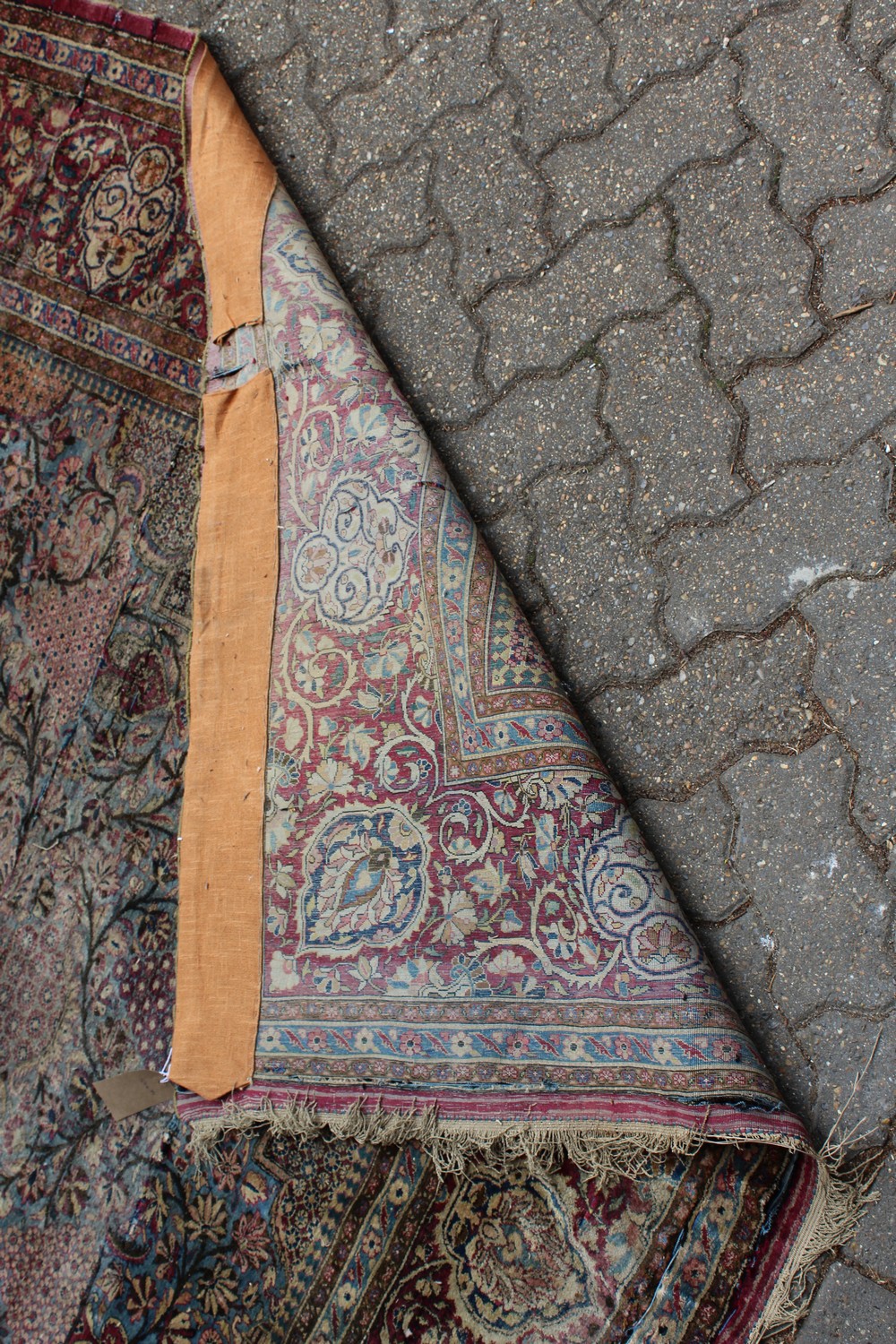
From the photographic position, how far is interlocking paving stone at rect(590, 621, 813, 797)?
188 cm

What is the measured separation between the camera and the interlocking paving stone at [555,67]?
2082 millimetres

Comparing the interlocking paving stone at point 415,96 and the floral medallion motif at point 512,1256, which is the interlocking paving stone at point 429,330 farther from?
the floral medallion motif at point 512,1256

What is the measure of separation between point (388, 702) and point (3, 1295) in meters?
1.44

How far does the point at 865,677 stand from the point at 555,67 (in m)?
1.47

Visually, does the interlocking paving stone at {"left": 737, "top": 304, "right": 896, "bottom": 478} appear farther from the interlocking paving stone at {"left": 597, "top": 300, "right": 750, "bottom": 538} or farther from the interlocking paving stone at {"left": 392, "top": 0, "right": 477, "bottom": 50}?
the interlocking paving stone at {"left": 392, "top": 0, "right": 477, "bottom": 50}

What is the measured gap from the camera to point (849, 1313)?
67.1 inches

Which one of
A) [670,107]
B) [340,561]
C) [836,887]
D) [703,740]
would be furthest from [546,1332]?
[670,107]

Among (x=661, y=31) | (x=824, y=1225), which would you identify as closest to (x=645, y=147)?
(x=661, y=31)

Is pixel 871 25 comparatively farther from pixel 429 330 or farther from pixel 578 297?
pixel 429 330

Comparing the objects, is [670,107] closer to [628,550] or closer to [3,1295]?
[628,550]

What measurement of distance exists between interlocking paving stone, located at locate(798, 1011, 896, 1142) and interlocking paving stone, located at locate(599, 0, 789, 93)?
1.94 metres

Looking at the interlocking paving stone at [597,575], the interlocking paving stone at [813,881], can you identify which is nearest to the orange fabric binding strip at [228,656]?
the interlocking paving stone at [597,575]

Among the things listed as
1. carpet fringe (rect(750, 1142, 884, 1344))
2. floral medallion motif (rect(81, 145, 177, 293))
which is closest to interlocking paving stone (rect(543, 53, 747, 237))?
floral medallion motif (rect(81, 145, 177, 293))

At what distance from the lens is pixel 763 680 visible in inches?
74.4
